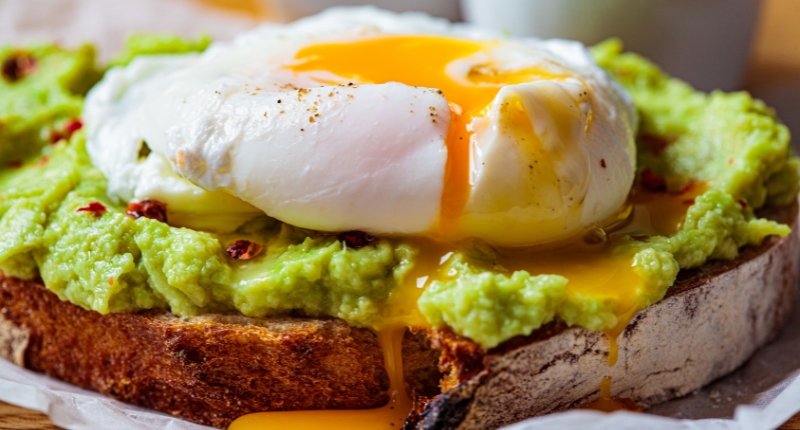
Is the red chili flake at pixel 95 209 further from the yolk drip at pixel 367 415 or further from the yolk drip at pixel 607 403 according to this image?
the yolk drip at pixel 607 403

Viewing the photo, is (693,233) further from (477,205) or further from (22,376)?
(22,376)

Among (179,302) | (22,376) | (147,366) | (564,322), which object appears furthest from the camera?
(22,376)

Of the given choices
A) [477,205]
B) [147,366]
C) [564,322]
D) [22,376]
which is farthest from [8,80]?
[564,322]

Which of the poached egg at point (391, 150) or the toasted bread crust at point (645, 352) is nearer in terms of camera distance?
the toasted bread crust at point (645, 352)

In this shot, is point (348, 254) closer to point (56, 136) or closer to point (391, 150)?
point (391, 150)

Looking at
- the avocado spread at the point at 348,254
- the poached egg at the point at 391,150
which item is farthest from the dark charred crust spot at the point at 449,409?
the poached egg at the point at 391,150
